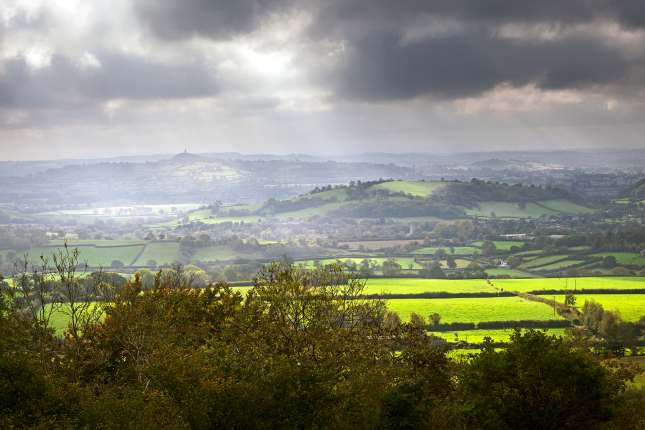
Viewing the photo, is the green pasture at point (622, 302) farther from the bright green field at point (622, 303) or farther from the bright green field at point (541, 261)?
the bright green field at point (541, 261)

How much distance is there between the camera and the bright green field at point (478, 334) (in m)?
79.5

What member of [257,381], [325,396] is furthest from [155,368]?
[325,396]

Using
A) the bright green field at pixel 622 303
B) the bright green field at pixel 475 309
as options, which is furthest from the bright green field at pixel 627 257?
the bright green field at pixel 475 309

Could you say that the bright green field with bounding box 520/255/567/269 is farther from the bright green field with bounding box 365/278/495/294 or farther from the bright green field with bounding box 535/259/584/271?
the bright green field with bounding box 365/278/495/294

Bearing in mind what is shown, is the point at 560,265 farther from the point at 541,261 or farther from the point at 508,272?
the point at 508,272

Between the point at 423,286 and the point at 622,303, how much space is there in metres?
35.4

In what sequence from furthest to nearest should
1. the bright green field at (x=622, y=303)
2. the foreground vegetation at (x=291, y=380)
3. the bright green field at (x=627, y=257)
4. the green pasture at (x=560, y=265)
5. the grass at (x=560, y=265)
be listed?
the grass at (x=560, y=265)
the green pasture at (x=560, y=265)
the bright green field at (x=627, y=257)
the bright green field at (x=622, y=303)
the foreground vegetation at (x=291, y=380)

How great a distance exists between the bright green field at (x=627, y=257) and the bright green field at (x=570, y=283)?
3239 centimetres

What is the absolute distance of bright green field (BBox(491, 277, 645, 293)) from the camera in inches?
4739

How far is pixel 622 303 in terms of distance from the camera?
336 ft

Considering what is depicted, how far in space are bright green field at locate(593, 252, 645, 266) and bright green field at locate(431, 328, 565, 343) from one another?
91425mm

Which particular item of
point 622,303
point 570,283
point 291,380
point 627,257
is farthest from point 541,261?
point 291,380

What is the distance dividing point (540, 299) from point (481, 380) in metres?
83.6

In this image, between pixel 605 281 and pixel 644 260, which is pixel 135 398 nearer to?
pixel 605 281
